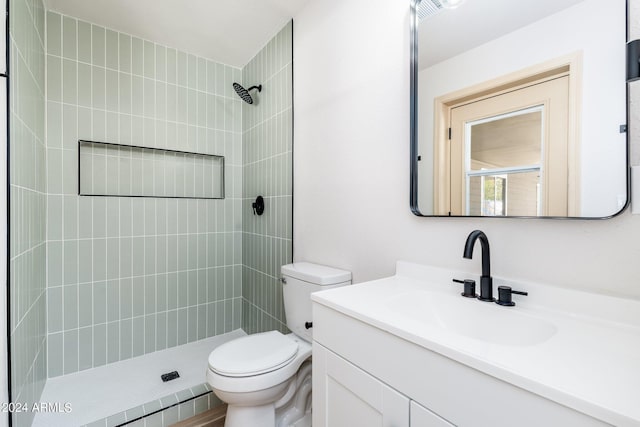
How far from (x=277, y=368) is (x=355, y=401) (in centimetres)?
57

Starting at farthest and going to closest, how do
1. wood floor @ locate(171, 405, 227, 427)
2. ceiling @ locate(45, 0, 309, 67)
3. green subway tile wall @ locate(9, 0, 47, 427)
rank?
ceiling @ locate(45, 0, 309, 67)
wood floor @ locate(171, 405, 227, 427)
green subway tile wall @ locate(9, 0, 47, 427)

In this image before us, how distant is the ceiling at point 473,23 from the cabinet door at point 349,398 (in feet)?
3.66

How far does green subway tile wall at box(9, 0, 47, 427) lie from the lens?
118 cm

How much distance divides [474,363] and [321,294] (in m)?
0.51

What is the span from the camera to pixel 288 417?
148cm

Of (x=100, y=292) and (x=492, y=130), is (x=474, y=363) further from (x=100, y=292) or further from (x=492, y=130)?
(x=100, y=292)

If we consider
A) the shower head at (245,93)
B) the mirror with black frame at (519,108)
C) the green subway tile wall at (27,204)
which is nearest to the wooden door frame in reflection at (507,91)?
the mirror with black frame at (519,108)

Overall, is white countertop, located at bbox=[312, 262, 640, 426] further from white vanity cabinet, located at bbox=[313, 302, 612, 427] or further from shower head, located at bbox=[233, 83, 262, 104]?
shower head, located at bbox=[233, 83, 262, 104]

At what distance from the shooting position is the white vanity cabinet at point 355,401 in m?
0.70

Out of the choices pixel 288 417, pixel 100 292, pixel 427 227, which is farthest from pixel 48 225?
pixel 427 227

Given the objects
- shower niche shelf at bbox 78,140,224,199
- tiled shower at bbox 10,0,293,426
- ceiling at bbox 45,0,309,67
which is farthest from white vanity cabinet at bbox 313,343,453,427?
ceiling at bbox 45,0,309,67

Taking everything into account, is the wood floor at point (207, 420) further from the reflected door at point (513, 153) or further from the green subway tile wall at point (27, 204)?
the reflected door at point (513, 153)

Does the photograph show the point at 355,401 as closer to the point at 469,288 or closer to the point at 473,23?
the point at 469,288

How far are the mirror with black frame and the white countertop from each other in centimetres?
25
